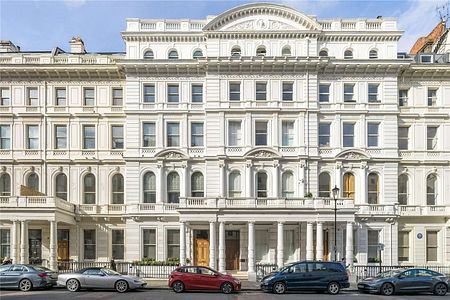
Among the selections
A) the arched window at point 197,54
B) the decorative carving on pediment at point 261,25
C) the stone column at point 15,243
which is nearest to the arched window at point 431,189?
the decorative carving on pediment at point 261,25

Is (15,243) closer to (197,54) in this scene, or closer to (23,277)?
(23,277)

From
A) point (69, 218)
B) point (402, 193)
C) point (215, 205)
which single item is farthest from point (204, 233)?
point (402, 193)

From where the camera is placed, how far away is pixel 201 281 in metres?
27.2

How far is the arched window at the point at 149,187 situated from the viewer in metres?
40.9

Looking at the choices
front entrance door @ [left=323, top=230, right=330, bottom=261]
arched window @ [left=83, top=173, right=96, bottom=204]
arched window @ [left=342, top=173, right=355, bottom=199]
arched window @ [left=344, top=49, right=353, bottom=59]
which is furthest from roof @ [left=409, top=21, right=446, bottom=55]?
arched window @ [left=83, top=173, right=96, bottom=204]

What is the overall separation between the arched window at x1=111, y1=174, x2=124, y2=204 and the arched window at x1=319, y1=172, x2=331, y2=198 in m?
16.1

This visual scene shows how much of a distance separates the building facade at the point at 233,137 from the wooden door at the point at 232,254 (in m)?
0.08

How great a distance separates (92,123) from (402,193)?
2590 centimetres

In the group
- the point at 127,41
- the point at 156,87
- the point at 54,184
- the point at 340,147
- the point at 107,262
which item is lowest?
the point at 107,262

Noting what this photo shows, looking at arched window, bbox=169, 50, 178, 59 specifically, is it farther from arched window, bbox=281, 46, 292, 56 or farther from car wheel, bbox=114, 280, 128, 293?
car wheel, bbox=114, 280, 128, 293

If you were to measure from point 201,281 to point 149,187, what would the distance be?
15.1m

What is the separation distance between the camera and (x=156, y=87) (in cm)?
4116

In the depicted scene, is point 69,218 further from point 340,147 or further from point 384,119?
point 384,119

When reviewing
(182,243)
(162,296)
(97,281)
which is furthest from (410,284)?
(97,281)
